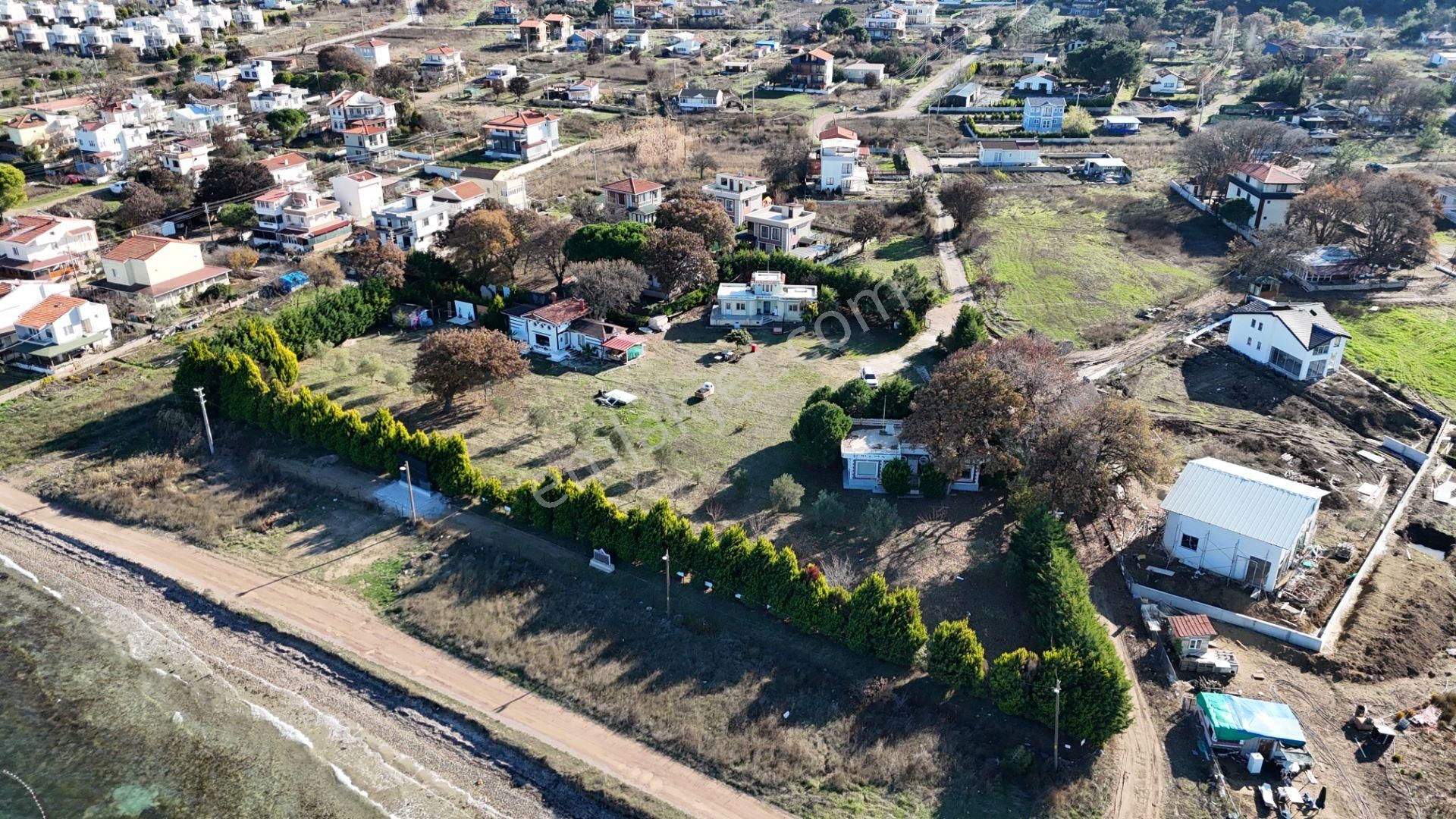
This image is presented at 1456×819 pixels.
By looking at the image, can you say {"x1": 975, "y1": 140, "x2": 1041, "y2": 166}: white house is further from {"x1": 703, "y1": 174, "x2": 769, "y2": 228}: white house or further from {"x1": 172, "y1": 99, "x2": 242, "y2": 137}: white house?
{"x1": 172, "y1": 99, "x2": 242, "y2": 137}: white house

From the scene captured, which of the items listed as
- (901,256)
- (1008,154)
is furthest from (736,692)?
(1008,154)

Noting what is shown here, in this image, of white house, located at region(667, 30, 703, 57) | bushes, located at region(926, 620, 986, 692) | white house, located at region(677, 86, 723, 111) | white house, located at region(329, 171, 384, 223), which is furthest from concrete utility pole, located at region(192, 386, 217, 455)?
white house, located at region(667, 30, 703, 57)

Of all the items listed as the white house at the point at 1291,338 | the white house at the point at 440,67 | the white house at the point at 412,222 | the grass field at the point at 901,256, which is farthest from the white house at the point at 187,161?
the white house at the point at 1291,338

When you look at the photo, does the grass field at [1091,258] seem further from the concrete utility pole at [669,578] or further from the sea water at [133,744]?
the sea water at [133,744]

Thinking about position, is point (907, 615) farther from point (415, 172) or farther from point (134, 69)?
point (134, 69)

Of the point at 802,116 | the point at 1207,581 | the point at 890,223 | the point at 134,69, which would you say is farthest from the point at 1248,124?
the point at 134,69

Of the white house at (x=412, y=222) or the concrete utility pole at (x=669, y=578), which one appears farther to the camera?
the white house at (x=412, y=222)

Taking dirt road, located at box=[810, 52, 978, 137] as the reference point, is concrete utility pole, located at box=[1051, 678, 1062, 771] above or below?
below
